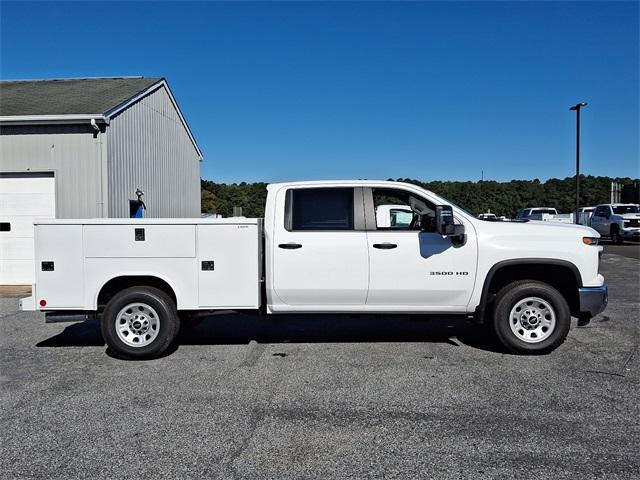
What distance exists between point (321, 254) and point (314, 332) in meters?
1.82

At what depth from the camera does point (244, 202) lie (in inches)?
2099

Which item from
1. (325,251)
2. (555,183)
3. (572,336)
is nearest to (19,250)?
(325,251)

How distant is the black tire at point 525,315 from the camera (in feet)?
19.8

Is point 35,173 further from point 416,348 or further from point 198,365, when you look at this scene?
point 416,348

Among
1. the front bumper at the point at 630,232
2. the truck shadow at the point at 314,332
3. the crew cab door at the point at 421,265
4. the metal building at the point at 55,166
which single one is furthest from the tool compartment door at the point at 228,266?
the front bumper at the point at 630,232

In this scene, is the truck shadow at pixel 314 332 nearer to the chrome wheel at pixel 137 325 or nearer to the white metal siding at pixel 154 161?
the chrome wheel at pixel 137 325

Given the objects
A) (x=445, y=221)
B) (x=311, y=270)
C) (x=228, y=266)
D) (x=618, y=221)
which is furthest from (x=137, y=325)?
(x=618, y=221)

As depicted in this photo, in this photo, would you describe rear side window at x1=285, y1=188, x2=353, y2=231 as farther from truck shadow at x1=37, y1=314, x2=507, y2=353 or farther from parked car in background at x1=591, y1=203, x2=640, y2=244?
parked car in background at x1=591, y1=203, x2=640, y2=244

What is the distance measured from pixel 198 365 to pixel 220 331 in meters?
1.80

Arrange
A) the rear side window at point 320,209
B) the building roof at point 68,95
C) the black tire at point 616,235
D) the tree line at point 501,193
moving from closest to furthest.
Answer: the rear side window at point 320,209
the building roof at point 68,95
the black tire at point 616,235
the tree line at point 501,193

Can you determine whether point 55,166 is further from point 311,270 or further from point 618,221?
point 618,221

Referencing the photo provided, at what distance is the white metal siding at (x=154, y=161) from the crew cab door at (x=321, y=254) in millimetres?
7517

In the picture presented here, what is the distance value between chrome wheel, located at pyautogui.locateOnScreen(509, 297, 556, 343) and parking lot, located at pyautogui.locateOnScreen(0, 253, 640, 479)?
0.29 m

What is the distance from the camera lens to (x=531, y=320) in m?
6.12
